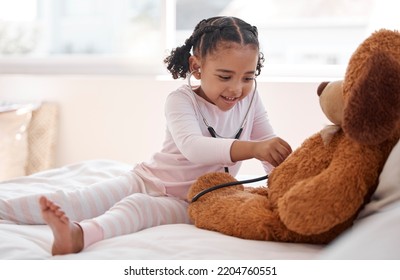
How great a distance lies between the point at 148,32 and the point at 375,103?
2086 millimetres

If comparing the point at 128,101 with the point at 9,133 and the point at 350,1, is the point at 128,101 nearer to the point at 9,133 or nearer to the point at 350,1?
the point at 9,133

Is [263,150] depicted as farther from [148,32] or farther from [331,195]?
[148,32]

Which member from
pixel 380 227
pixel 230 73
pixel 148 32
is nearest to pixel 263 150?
pixel 230 73

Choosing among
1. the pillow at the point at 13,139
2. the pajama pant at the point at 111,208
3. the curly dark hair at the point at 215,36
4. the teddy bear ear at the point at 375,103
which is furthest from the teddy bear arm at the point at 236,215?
the pillow at the point at 13,139

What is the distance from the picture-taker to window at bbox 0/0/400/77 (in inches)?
→ 109

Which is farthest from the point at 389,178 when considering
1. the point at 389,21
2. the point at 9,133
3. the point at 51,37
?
the point at 51,37

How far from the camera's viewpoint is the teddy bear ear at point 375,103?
2.96 feet

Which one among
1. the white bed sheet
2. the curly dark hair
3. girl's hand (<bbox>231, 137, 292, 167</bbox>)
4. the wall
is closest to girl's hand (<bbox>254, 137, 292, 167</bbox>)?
girl's hand (<bbox>231, 137, 292, 167</bbox>)

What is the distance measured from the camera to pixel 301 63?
2.83 meters

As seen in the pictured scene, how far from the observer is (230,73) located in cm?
139

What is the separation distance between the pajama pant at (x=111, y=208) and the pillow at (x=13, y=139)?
1.37 m

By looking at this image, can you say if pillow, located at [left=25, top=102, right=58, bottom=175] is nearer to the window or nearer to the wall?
the wall

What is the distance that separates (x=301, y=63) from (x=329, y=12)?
0.27 m

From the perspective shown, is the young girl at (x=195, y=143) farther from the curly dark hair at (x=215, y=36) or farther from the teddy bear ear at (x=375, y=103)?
the teddy bear ear at (x=375, y=103)
